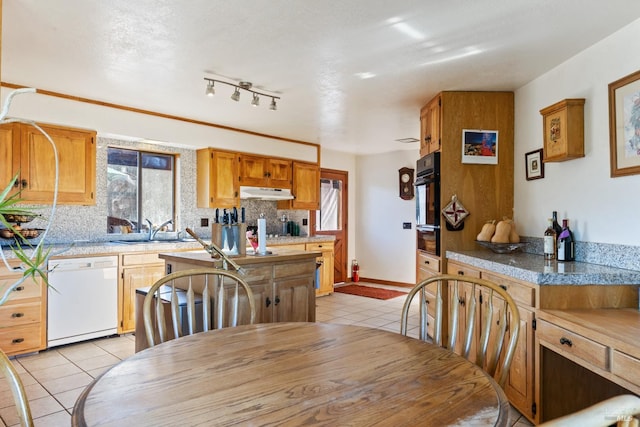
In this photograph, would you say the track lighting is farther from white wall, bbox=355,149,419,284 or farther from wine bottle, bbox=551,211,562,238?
white wall, bbox=355,149,419,284

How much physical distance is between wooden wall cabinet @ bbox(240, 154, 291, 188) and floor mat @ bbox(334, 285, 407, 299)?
1.99 metres

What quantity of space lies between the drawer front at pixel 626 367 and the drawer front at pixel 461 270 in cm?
117

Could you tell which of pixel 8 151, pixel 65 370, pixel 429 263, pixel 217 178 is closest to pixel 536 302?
pixel 429 263

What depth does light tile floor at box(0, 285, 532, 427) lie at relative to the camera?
244 cm

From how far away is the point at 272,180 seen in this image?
5629 millimetres

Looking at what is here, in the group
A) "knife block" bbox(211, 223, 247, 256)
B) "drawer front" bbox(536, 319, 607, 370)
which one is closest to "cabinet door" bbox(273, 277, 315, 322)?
"knife block" bbox(211, 223, 247, 256)

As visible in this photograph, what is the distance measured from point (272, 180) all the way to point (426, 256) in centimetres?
261

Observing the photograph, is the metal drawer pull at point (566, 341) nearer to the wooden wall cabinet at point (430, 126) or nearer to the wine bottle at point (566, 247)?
the wine bottle at point (566, 247)

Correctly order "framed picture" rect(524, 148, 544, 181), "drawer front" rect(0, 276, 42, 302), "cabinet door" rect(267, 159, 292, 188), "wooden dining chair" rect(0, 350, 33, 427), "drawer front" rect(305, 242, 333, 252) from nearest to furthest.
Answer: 1. "wooden dining chair" rect(0, 350, 33, 427)
2. "framed picture" rect(524, 148, 544, 181)
3. "drawer front" rect(0, 276, 42, 302)
4. "cabinet door" rect(267, 159, 292, 188)
5. "drawer front" rect(305, 242, 333, 252)

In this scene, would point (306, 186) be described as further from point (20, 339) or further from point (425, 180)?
point (20, 339)

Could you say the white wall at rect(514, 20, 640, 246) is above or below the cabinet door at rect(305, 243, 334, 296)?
above

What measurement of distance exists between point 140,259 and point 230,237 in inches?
67.4

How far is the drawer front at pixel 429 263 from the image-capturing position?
356 cm

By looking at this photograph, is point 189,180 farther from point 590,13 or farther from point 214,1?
point 590,13
